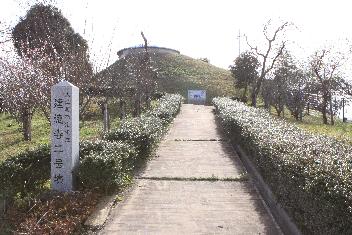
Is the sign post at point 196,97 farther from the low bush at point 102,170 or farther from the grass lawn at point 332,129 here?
the low bush at point 102,170

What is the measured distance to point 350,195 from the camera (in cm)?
400

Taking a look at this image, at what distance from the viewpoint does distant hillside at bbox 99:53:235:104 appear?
4794 cm

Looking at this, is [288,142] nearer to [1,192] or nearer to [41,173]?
[41,173]

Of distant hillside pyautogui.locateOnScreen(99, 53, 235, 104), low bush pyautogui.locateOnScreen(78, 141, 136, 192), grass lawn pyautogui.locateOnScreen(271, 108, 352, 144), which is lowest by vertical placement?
grass lawn pyautogui.locateOnScreen(271, 108, 352, 144)

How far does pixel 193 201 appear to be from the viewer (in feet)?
23.3

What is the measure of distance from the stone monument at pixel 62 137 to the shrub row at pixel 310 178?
3.51 metres

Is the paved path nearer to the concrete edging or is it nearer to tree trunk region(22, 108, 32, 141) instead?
the concrete edging

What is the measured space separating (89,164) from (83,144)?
4.10 ft

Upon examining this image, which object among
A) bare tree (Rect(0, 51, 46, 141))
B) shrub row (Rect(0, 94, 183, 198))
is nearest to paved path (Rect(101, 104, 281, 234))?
shrub row (Rect(0, 94, 183, 198))

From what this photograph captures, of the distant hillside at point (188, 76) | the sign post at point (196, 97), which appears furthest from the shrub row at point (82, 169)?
the distant hillside at point (188, 76)

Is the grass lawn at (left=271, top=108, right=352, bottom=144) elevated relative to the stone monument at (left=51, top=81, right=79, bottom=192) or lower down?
lower down

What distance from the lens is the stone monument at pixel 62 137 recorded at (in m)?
7.10

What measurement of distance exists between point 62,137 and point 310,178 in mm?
4233

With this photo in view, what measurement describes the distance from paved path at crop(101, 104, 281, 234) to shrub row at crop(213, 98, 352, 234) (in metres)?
0.57
